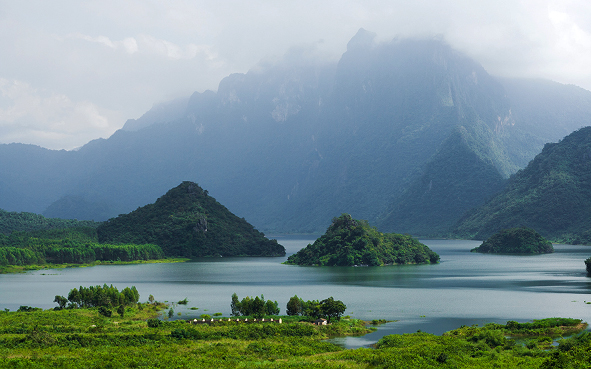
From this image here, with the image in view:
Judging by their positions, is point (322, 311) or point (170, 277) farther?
→ point (170, 277)

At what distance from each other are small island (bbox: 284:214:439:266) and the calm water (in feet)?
24.4

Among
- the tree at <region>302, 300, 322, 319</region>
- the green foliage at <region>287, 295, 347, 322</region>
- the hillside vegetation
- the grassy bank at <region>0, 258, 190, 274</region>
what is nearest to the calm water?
the green foliage at <region>287, 295, 347, 322</region>


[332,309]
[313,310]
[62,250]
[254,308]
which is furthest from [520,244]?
[254,308]

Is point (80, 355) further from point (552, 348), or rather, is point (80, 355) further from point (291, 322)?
point (552, 348)

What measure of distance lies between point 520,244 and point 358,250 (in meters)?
74.9

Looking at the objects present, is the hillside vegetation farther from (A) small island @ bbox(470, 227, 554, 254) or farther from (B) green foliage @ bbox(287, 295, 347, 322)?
(A) small island @ bbox(470, 227, 554, 254)

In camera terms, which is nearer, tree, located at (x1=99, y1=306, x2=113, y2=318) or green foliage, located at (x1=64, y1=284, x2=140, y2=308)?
tree, located at (x1=99, y1=306, x2=113, y2=318)

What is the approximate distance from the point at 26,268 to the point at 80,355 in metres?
111

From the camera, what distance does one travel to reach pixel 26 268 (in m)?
143

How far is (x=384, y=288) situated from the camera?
95.1 meters

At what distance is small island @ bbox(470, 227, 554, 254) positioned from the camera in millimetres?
189488

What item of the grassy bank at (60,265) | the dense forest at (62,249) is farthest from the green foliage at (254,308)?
the dense forest at (62,249)

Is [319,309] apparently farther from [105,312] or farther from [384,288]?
[384,288]

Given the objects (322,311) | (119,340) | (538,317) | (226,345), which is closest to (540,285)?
(538,317)
